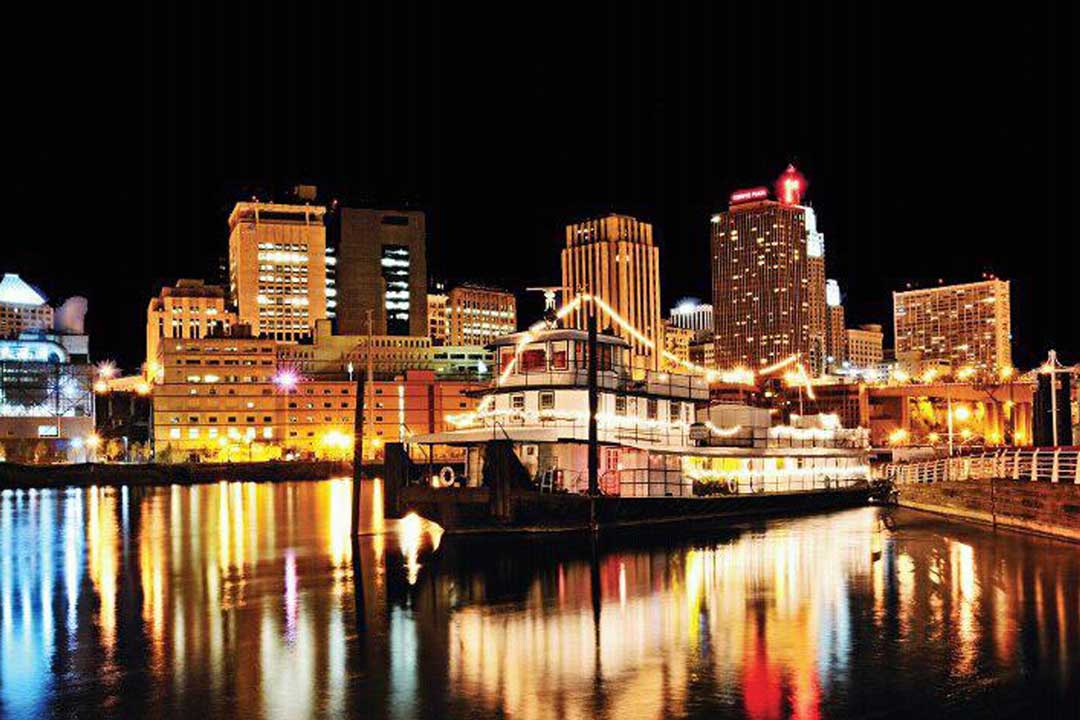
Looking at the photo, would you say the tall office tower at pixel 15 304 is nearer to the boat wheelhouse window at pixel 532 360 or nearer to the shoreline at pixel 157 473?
the shoreline at pixel 157 473

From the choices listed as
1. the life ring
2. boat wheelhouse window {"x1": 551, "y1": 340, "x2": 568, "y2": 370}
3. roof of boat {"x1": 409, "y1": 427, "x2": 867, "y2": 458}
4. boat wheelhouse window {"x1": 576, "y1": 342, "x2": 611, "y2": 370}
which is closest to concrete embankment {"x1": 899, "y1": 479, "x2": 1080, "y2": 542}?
roof of boat {"x1": 409, "y1": 427, "x2": 867, "y2": 458}

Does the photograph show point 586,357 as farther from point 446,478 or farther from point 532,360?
point 446,478

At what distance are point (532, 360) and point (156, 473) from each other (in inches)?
3729

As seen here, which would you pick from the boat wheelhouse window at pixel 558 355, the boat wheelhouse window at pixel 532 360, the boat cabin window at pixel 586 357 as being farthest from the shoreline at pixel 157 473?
the boat cabin window at pixel 586 357

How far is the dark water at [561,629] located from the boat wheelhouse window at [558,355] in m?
7.87

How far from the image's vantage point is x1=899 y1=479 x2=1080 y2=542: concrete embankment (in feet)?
116

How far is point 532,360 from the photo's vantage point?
45.7 meters

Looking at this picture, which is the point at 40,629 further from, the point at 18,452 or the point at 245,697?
the point at 18,452

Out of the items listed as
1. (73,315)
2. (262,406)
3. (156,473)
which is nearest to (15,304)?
(73,315)

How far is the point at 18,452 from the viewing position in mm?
144500

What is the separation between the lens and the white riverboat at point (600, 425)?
4366 cm

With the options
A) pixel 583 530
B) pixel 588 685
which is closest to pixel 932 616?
pixel 588 685

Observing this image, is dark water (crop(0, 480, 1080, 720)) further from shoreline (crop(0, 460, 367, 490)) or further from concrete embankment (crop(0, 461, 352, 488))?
concrete embankment (crop(0, 461, 352, 488))

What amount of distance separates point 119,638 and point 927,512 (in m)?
41.5
